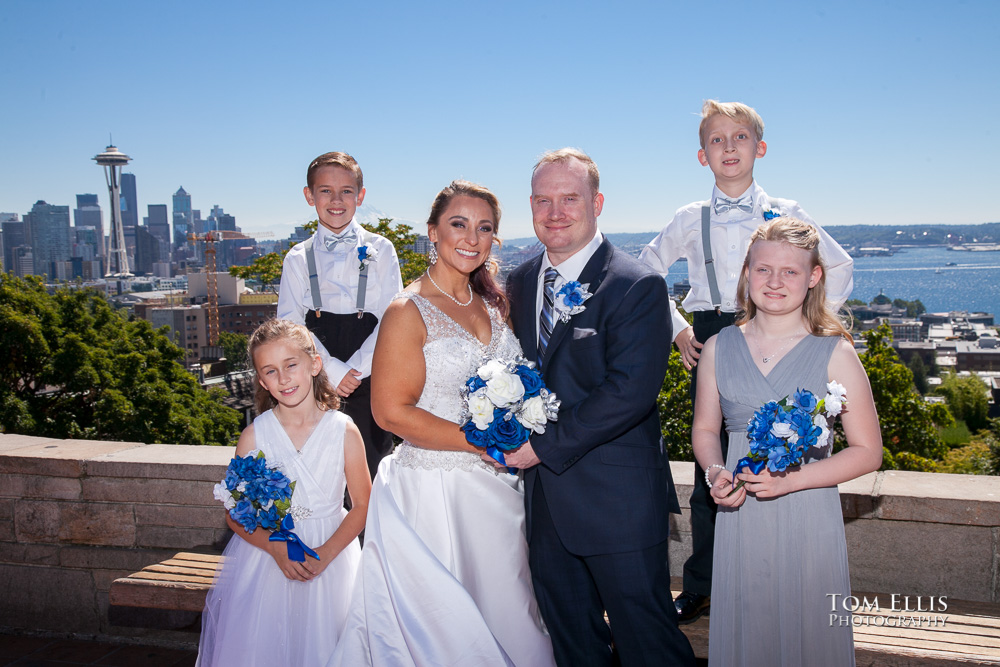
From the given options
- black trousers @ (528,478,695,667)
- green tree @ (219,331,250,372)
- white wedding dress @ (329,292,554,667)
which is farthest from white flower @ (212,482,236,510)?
green tree @ (219,331,250,372)

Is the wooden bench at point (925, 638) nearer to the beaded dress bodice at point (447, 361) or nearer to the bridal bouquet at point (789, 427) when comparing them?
the bridal bouquet at point (789, 427)

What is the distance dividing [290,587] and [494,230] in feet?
5.91

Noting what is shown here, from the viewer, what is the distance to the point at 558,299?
2836mm

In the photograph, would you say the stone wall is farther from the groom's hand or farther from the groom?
the groom's hand

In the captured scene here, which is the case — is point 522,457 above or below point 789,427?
below

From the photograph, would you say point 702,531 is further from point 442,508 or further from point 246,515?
point 246,515

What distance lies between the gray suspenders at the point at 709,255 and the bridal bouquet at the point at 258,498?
7.09ft

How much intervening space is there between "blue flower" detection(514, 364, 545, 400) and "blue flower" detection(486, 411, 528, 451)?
115mm

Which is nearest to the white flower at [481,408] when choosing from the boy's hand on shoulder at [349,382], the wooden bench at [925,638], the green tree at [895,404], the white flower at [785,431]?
the white flower at [785,431]

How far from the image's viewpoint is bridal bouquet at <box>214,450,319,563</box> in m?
3.11

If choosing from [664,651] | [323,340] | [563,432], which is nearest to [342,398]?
[323,340]

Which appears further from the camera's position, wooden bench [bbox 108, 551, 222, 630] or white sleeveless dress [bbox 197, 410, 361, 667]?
wooden bench [bbox 108, 551, 222, 630]

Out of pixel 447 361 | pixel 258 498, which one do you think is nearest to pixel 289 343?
pixel 258 498

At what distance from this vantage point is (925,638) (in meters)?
3.16
